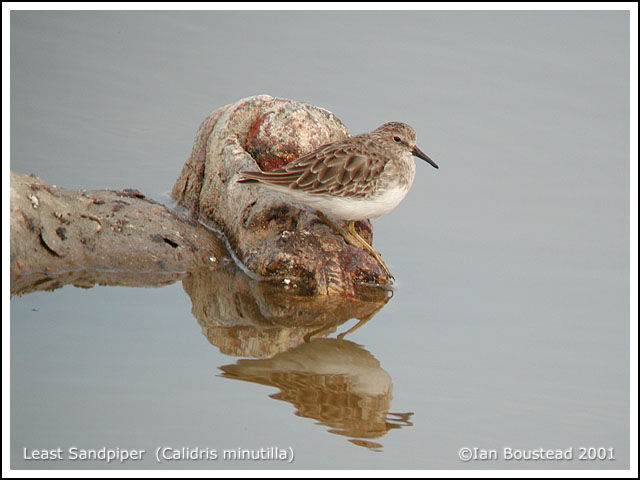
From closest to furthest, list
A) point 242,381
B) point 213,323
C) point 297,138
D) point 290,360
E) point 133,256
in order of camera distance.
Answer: point 242,381 → point 290,360 → point 213,323 → point 133,256 → point 297,138

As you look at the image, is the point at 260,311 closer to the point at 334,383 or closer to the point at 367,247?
the point at 334,383

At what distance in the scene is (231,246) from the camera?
9000 millimetres

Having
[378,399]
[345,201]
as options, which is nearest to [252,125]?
[345,201]

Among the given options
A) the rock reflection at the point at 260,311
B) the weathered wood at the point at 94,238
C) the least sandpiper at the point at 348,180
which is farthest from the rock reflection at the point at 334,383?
the weathered wood at the point at 94,238

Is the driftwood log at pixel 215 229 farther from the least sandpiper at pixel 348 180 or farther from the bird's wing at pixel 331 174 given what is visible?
the bird's wing at pixel 331 174

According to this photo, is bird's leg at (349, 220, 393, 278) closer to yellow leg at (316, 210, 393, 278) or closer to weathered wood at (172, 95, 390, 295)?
yellow leg at (316, 210, 393, 278)

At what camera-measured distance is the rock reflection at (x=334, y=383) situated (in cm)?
575

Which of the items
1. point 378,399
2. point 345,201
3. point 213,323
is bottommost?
point 378,399

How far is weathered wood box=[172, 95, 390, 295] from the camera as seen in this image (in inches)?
321

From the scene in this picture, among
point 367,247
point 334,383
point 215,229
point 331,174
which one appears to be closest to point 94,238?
point 215,229

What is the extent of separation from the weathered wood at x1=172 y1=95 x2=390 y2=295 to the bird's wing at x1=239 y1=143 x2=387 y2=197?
1.79 feet

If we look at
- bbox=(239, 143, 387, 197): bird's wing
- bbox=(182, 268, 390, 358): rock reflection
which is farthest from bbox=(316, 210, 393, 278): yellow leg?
bbox=(239, 143, 387, 197): bird's wing

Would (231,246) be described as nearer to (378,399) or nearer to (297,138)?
(297,138)

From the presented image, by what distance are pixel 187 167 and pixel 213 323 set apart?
3510 mm
